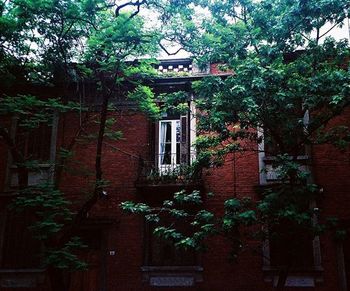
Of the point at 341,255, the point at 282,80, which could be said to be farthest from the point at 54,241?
the point at 341,255

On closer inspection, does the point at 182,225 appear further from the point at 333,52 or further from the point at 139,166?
the point at 333,52

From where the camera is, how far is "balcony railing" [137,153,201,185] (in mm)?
11712

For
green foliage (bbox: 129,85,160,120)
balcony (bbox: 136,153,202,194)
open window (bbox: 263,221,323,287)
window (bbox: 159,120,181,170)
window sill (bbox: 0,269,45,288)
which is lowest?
window sill (bbox: 0,269,45,288)

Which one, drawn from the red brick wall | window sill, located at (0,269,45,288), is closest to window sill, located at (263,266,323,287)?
the red brick wall

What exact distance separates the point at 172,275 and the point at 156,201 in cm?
217

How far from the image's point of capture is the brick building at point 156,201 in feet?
37.1

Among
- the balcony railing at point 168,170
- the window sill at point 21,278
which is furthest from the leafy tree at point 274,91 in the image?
the window sill at point 21,278

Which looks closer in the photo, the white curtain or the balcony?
the balcony

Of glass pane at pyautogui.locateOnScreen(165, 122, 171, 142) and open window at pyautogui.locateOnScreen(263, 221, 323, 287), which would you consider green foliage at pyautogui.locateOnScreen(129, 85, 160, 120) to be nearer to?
glass pane at pyautogui.locateOnScreen(165, 122, 171, 142)

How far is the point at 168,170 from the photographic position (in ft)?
39.8

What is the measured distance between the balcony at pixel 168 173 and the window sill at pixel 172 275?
2.26 metres

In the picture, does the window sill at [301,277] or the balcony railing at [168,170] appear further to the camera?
the balcony railing at [168,170]

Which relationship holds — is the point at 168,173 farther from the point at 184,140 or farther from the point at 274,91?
the point at 274,91

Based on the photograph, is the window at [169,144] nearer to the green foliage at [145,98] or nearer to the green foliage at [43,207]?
the green foliage at [145,98]
